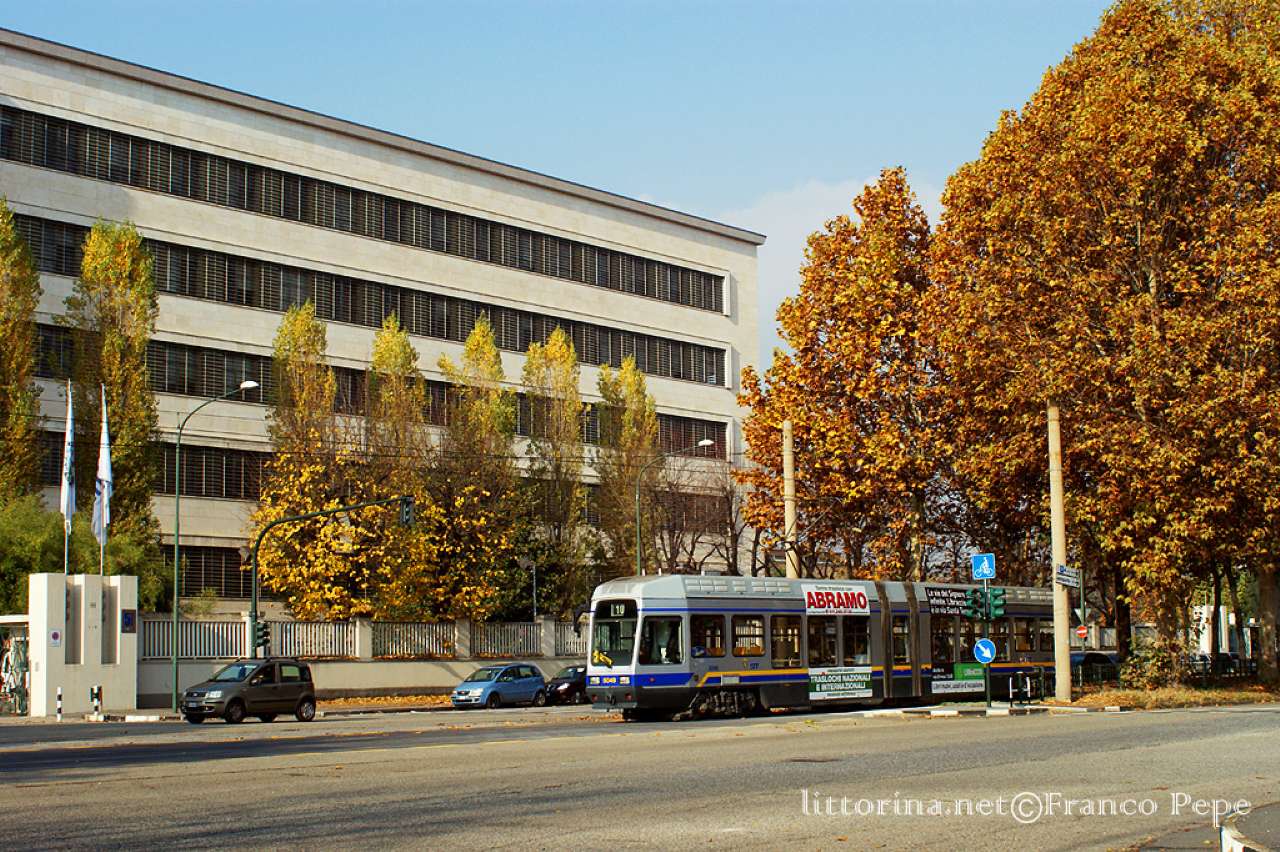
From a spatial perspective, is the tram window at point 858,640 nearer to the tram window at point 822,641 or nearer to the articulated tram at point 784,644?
the articulated tram at point 784,644

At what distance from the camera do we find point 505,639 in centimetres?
5731

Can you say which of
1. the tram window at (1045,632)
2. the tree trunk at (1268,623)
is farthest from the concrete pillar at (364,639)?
the tree trunk at (1268,623)

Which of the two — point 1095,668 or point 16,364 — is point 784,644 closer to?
point 1095,668

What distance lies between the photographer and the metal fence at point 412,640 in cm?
5225

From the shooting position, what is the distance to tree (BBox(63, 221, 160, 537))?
50.7 metres

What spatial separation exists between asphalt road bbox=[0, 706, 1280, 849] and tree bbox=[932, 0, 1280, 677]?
9860 millimetres

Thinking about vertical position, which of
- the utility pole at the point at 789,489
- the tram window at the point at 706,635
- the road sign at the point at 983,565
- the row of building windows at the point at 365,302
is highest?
the row of building windows at the point at 365,302

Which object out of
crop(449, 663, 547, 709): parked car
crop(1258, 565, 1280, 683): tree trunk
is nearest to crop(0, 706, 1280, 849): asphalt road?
crop(1258, 565, 1280, 683): tree trunk

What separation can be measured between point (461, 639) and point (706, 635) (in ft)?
77.3

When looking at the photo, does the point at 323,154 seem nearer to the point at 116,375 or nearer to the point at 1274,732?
the point at 116,375

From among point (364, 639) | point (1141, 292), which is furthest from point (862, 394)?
point (364, 639)

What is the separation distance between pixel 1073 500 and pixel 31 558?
30852mm

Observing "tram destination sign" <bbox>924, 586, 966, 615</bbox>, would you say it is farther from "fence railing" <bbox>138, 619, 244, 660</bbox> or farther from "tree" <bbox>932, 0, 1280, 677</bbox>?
"fence railing" <bbox>138, 619, 244, 660</bbox>

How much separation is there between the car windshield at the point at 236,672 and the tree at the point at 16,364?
15.7 metres
